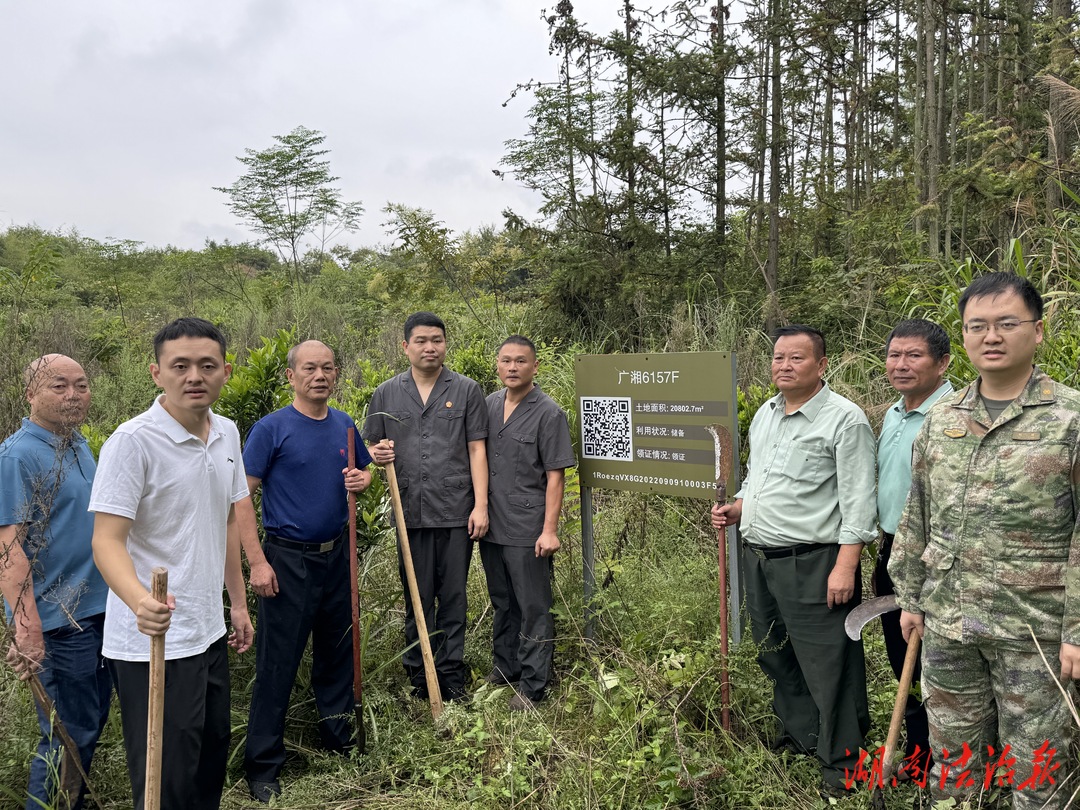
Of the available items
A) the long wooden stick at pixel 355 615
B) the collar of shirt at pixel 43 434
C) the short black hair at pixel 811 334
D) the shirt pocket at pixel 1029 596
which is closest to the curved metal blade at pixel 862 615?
the shirt pocket at pixel 1029 596

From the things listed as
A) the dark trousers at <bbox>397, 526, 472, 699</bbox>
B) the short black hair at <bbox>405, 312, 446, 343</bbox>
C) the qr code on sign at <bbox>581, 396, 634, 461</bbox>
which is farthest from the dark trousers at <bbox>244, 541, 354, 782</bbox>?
the qr code on sign at <bbox>581, 396, 634, 461</bbox>

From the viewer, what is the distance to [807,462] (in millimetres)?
2955

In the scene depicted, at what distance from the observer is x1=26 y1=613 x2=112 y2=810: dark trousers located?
8.89 feet

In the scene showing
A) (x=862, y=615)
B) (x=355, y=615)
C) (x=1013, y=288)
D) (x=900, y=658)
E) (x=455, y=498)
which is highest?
(x=1013, y=288)

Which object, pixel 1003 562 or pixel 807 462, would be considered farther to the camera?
pixel 807 462

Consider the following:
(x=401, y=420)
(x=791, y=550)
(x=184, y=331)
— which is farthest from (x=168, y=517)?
(x=791, y=550)

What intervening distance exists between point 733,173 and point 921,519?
824 cm

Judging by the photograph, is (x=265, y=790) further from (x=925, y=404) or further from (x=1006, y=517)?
(x=925, y=404)

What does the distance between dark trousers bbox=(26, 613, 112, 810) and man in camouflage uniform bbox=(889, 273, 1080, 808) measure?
303 centimetres

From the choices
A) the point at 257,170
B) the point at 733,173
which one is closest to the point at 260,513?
the point at 733,173

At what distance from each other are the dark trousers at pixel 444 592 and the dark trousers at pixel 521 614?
0.20 metres

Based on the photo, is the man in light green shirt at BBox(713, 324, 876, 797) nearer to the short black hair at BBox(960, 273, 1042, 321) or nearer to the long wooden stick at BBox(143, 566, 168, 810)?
the short black hair at BBox(960, 273, 1042, 321)

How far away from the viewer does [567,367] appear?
24.8 ft

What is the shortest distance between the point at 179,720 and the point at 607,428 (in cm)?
258
